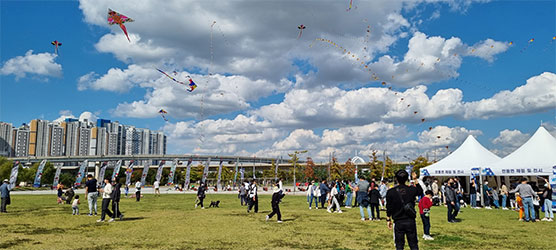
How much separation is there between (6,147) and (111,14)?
204 metres

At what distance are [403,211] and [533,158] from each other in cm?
1966

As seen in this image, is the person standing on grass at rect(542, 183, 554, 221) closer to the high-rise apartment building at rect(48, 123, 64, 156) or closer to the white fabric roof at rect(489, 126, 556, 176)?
the white fabric roof at rect(489, 126, 556, 176)

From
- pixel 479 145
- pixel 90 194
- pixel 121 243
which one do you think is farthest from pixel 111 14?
pixel 479 145

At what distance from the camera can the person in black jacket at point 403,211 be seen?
6.57 meters

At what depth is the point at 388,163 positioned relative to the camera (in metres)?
87.4

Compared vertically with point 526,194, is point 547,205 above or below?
below

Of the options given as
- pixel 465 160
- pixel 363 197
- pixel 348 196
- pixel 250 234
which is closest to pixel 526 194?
pixel 363 197

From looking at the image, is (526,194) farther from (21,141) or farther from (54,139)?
(21,141)

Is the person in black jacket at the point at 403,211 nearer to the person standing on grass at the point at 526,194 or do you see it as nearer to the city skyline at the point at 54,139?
the person standing on grass at the point at 526,194

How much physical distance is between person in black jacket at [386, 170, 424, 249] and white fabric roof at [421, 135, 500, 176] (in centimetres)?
2124

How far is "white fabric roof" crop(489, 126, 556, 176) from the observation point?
20.8m

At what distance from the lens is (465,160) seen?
2638 cm

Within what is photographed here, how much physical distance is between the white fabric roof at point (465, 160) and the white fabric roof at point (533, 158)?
2.02 metres

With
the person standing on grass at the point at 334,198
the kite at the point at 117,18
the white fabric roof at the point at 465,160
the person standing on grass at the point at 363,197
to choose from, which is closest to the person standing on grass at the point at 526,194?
the person standing on grass at the point at 363,197
